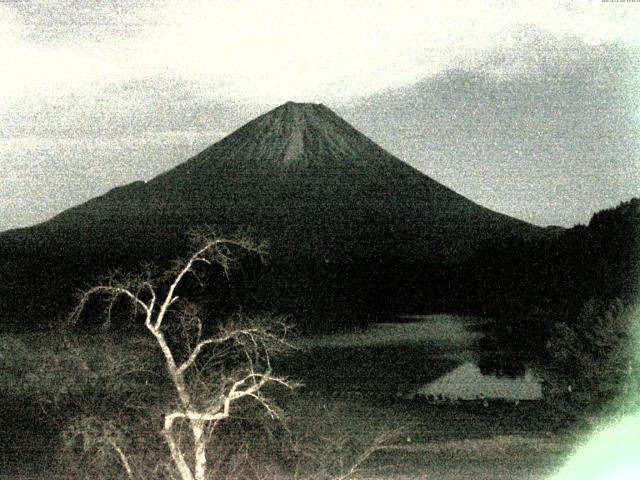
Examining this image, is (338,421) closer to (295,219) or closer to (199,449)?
(199,449)

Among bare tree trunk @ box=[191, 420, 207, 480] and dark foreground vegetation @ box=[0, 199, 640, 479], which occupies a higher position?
bare tree trunk @ box=[191, 420, 207, 480]

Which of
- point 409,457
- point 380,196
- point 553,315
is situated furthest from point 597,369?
point 380,196

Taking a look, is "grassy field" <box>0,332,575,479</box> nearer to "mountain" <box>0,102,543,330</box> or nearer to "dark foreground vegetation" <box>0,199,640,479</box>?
"dark foreground vegetation" <box>0,199,640,479</box>

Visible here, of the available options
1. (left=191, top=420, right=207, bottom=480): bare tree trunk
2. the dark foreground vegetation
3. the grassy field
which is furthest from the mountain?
(left=191, top=420, right=207, bottom=480): bare tree trunk

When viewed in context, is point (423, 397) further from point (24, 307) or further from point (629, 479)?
point (24, 307)

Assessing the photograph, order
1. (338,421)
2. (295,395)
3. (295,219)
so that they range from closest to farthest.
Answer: (338,421) → (295,395) → (295,219)

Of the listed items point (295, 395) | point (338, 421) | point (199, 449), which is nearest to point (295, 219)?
point (295, 395)

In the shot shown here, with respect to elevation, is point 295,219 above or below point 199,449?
below
